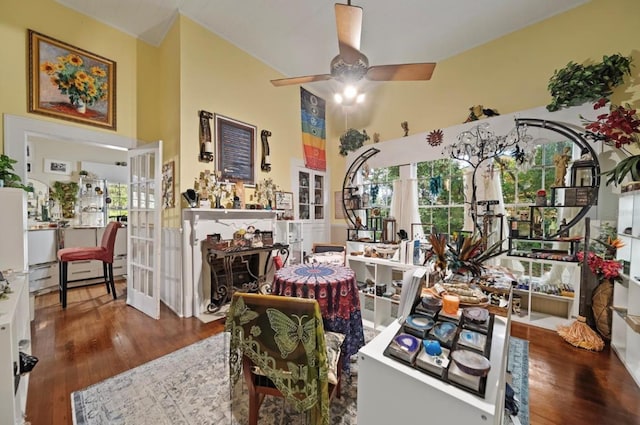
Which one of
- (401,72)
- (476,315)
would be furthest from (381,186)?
(476,315)

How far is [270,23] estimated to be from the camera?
3.25 metres

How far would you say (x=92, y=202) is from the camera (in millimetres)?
5293

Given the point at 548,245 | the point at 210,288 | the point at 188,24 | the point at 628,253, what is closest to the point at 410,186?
the point at 548,245

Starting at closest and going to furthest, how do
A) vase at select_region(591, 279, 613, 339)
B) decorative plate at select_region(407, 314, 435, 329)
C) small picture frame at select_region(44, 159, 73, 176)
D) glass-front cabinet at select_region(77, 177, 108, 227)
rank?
decorative plate at select_region(407, 314, 435, 329) < vase at select_region(591, 279, 613, 339) < small picture frame at select_region(44, 159, 73, 176) < glass-front cabinet at select_region(77, 177, 108, 227)

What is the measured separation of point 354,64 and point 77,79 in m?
3.38

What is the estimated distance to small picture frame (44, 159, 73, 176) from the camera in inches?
192

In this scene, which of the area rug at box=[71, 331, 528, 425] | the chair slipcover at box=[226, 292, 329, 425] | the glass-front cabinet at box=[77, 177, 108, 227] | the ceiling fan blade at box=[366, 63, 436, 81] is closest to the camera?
the chair slipcover at box=[226, 292, 329, 425]

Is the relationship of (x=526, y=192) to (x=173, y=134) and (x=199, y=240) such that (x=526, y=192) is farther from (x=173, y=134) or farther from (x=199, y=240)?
(x=173, y=134)

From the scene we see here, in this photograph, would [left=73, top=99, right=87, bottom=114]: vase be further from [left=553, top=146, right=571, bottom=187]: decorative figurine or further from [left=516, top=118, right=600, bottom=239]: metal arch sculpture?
[left=553, top=146, right=571, bottom=187]: decorative figurine

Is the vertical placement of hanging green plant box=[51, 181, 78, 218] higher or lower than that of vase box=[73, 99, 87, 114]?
lower

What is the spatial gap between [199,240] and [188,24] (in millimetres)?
2734

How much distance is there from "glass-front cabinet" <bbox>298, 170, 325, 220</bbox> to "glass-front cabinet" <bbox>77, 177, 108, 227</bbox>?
4.38m

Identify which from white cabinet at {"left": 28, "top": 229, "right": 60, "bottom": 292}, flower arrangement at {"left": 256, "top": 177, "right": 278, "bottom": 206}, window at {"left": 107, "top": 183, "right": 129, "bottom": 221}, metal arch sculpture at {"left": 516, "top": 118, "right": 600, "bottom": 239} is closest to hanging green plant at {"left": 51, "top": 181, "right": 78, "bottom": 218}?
window at {"left": 107, "top": 183, "right": 129, "bottom": 221}

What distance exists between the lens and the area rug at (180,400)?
1.56m
